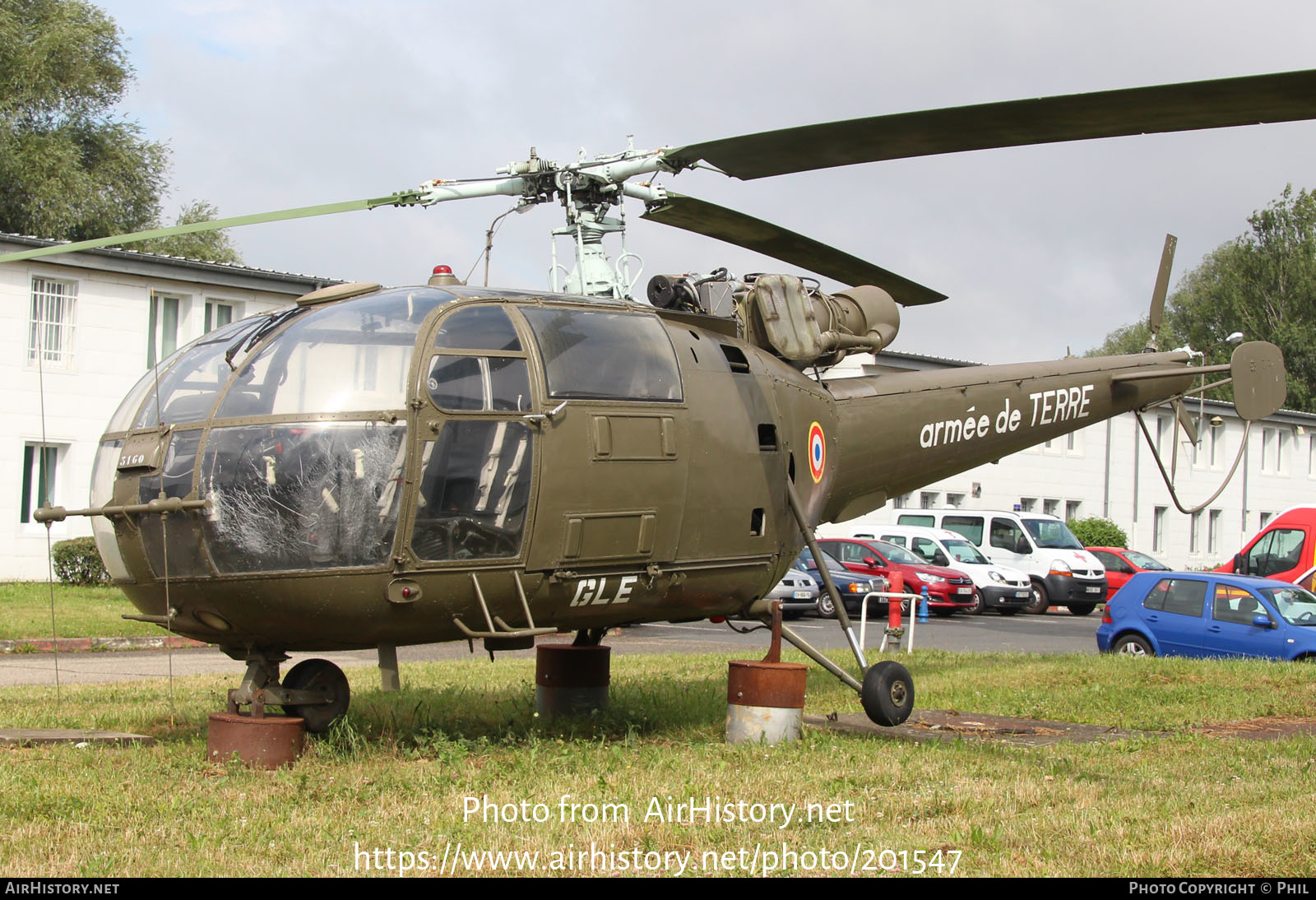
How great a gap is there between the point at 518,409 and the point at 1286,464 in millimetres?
49582

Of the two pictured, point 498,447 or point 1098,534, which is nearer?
point 498,447

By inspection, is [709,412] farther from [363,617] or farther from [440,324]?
[363,617]

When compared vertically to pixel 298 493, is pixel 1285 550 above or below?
below

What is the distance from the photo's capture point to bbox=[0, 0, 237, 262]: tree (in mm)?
38562

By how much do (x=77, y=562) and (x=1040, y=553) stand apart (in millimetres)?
19536

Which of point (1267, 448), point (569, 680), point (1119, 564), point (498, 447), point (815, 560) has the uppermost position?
point (1267, 448)

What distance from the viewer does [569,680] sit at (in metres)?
8.95

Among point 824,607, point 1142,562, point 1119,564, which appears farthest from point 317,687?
point 1142,562

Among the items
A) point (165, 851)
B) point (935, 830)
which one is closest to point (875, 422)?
point (935, 830)

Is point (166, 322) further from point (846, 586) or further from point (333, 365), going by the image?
point (333, 365)

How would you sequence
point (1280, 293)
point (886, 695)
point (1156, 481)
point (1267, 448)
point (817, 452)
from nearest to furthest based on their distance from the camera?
point (886, 695) < point (817, 452) < point (1156, 481) < point (1267, 448) < point (1280, 293)

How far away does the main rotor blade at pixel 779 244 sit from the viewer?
9188mm

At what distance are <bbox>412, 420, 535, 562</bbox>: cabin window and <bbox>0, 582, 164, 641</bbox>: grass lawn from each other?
8.96 metres

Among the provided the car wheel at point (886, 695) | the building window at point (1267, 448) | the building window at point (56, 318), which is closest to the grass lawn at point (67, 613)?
the building window at point (56, 318)
